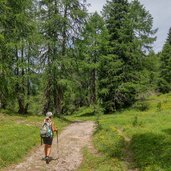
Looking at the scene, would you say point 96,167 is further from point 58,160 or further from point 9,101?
point 9,101

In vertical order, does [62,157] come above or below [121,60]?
below

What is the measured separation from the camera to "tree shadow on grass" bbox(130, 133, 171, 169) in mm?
16625

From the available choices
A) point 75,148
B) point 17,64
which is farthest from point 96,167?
point 17,64

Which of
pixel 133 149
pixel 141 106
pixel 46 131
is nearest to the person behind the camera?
pixel 46 131

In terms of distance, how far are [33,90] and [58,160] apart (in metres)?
25.6

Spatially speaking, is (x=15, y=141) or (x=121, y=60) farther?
(x=121, y=60)

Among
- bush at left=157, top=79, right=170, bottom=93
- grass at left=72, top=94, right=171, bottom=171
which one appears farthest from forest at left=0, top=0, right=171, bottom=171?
bush at left=157, top=79, right=170, bottom=93

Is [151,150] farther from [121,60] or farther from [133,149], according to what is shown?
[121,60]

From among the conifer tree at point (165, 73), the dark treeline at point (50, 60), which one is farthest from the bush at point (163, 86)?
the dark treeline at point (50, 60)

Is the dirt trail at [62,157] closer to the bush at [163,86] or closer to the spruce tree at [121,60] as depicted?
the spruce tree at [121,60]

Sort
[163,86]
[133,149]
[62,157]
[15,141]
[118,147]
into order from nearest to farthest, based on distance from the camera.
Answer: [62,157], [133,149], [118,147], [15,141], [163,86]

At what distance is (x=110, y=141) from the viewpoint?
2309 centimetres

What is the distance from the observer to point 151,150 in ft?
63.8

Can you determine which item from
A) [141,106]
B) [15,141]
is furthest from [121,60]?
[15,141]
